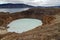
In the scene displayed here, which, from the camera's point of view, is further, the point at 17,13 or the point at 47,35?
the point at 17,13

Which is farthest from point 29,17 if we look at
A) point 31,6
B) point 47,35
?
point 47,35

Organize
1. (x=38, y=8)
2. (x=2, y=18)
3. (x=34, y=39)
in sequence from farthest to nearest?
(x=38, y=8) < (x=2, y=18) < (x=34, y=39)

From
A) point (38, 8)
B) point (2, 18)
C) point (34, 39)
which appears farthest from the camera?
point (38, 8)

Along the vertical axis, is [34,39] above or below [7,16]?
above

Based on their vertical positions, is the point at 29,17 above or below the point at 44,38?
below

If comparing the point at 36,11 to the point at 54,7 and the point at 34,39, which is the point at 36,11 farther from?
Result: the point at 34,39

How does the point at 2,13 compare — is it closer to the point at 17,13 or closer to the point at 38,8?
the point at 17,13

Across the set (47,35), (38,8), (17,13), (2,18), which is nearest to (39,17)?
(38,8)

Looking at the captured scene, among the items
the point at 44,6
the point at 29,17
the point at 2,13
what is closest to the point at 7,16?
the point at 2,13

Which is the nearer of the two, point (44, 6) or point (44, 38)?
point (44, 38)
